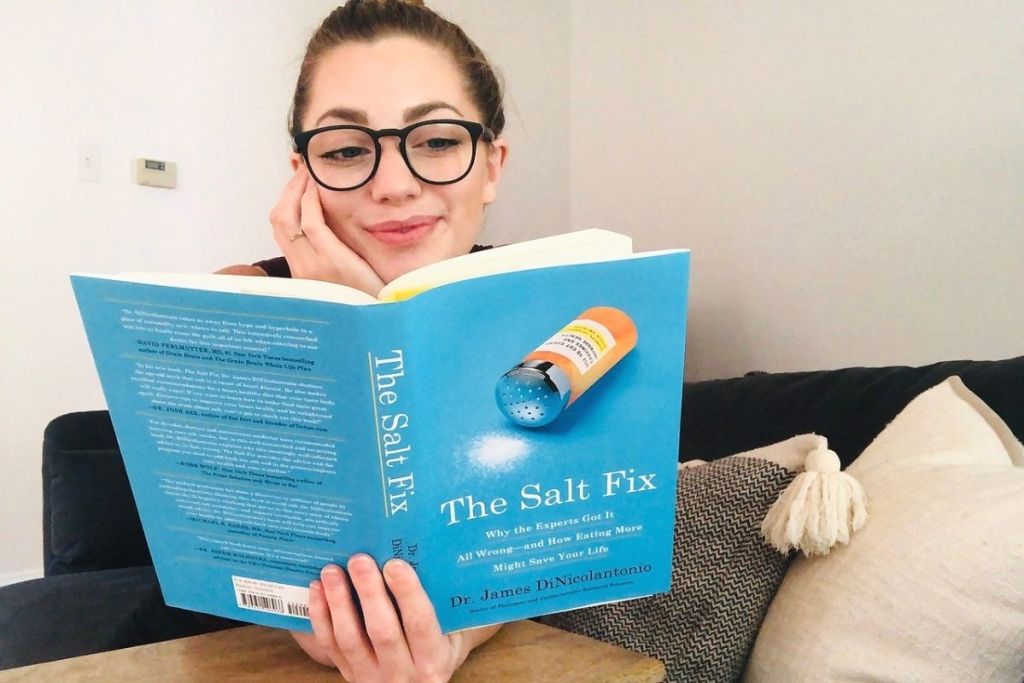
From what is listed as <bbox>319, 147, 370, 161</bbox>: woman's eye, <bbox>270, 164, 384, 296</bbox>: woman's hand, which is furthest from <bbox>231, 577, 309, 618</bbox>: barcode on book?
<bbox>319, 147, 370, 161</bbox>: woman's eye

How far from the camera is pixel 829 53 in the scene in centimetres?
144

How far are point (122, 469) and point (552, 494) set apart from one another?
1230mm

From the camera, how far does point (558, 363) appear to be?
1.60 feet

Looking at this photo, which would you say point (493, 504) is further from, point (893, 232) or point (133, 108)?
point (133, 108)

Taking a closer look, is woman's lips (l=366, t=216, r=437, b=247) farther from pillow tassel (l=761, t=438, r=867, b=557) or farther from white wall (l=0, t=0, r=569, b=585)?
white wall (l=0, t=0, r=569, b=585)

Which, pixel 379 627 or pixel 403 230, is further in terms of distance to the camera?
pixel 403 230

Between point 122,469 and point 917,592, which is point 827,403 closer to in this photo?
point 917,592

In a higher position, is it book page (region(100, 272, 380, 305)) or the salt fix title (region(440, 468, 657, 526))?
book page (region(100, 272, 380, 305))

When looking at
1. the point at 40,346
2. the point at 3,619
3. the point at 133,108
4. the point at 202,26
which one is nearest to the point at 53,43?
the point at 133,108

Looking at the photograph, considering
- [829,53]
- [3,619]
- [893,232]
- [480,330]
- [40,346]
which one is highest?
[829,53]

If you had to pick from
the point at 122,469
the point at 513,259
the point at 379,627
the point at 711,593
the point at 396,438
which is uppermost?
the point at 513,259

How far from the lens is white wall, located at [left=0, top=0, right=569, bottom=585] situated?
71.0 inches

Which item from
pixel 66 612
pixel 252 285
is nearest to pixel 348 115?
pixel 252 285

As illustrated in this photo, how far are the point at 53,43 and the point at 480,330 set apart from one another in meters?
1.90
